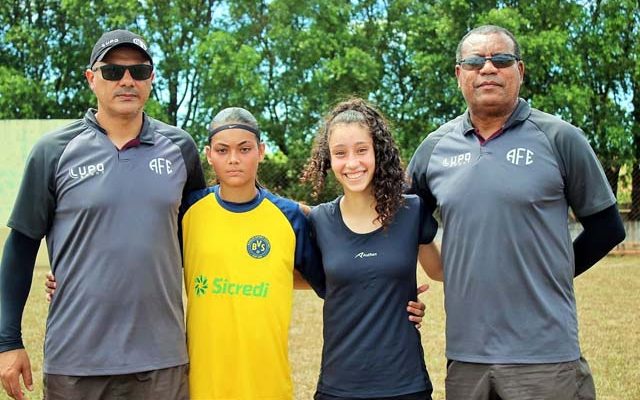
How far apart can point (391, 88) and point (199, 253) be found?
72.4 feet

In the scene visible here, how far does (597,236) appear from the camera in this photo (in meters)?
3.68

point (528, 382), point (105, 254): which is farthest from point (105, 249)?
point (528, 382)

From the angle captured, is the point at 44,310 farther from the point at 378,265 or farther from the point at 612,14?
the point at 612,14

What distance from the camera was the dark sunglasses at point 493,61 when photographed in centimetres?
357

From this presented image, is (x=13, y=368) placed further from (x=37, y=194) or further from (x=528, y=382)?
(x=528, y=382)

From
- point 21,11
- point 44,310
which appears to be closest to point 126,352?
point 44,310

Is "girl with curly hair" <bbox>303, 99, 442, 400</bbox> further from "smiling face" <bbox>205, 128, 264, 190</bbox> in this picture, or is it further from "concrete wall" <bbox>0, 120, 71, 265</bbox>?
"concrete wall" <bbox>0, 120, 71, 265</bbox>

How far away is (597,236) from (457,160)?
2.38ft

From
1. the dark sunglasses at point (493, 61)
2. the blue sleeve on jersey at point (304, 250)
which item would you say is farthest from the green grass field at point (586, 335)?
the dark sunglasses at point (493, 61)

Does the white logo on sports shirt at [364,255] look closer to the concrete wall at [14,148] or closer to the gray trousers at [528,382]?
the gray trousers at [528,382]

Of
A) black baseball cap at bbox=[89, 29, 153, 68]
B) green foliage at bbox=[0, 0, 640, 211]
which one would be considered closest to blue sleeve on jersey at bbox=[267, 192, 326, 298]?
black baseball cap at bbox=[89, 29, 153, 68]

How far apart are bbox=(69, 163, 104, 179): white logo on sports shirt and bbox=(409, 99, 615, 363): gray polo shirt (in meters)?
1.45

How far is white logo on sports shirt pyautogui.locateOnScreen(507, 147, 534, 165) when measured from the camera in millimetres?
3424

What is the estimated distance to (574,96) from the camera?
2183 centimetres
